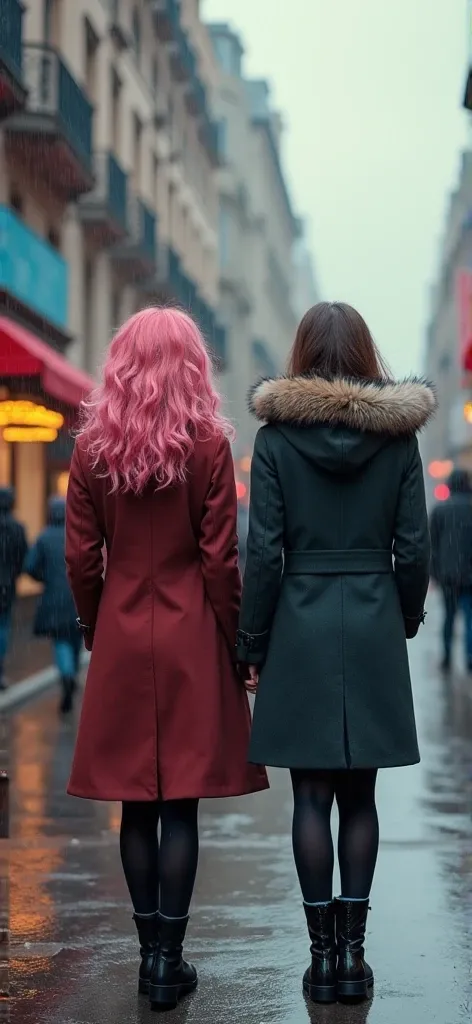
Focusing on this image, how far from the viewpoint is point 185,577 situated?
14.2 ft

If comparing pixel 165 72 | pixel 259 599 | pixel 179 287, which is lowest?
pixel 259 599

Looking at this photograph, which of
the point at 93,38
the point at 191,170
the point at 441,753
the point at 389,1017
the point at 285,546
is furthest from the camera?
the point at 191,170

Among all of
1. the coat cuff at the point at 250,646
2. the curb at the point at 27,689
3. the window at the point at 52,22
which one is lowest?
the curb at the point at 27,689

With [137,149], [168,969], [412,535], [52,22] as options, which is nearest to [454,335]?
[137,149]

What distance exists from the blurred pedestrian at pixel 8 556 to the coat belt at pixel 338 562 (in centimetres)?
758

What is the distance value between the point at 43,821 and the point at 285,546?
133 inches

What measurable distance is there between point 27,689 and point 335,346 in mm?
Answer: 8978

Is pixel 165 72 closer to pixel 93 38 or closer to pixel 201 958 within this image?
pixel 93 38

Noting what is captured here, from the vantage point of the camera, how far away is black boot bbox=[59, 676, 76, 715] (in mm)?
11562

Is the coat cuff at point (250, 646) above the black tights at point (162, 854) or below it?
above

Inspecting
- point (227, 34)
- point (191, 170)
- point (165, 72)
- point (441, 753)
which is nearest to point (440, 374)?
point (227, 34)

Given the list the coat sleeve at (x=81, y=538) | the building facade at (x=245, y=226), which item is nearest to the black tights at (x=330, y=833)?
the coat sleeve at (x=81, y=538)

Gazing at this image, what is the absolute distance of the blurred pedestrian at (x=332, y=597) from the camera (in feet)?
14.1

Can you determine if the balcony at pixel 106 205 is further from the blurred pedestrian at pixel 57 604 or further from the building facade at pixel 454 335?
the building facade at pixel 454 335
